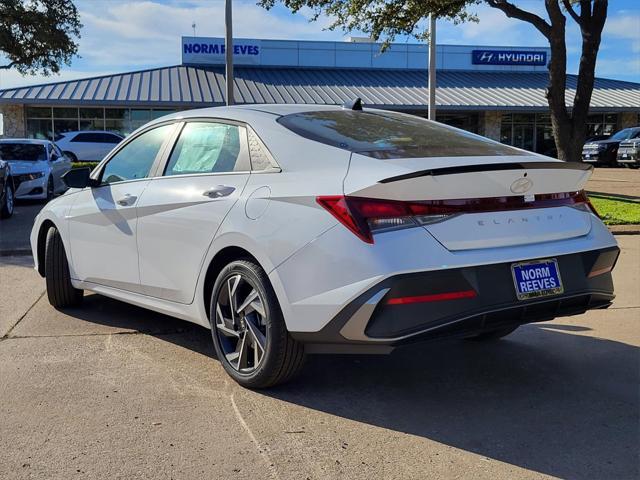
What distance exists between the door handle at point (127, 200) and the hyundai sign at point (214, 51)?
104 feet

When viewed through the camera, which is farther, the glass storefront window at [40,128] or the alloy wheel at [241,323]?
the glass storefront window at [40,128]

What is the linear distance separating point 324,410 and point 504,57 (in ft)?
128

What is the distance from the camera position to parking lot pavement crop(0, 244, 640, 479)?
3.07 meters

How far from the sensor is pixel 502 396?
12.8 ft

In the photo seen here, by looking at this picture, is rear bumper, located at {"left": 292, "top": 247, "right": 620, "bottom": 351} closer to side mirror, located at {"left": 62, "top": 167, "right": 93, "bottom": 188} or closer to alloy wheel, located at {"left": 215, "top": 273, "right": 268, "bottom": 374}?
alloy wheel, located at {"left": 215, "top": 273, "right": 268, "bottom": 374}

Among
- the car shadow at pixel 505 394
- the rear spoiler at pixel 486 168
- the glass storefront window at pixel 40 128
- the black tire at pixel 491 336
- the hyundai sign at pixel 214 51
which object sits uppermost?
the hyundai sign at pixel 214 51

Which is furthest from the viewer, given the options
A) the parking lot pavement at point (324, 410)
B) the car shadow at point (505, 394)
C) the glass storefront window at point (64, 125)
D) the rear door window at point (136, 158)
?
the glass storefront window at point (64, 125)

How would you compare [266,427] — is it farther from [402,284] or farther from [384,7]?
[384,7]

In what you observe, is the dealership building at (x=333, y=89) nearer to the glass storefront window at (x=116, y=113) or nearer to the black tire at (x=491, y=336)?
the glass storefront window at (x=116, y=113)

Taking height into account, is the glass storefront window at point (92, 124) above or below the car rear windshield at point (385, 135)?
above

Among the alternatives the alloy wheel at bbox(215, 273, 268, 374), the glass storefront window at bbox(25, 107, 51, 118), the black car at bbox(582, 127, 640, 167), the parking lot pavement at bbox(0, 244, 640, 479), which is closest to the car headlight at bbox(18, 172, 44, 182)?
the parking lot pavement at bbox(0, 244, 640, 479)

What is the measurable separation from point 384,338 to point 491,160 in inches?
44.6

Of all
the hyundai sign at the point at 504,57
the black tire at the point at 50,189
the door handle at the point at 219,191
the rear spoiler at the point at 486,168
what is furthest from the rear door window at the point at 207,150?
the hyundai sign at the point at 504,57

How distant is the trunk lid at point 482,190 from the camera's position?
3.33 m
